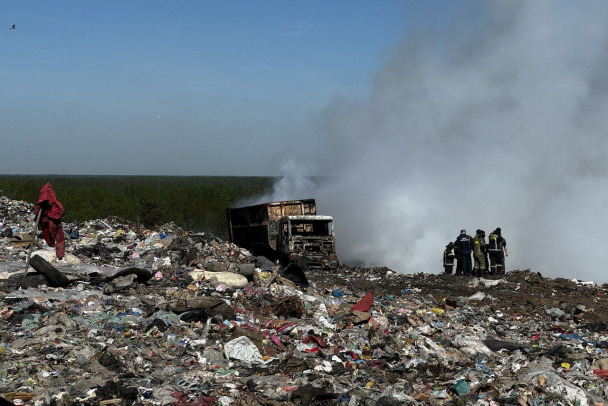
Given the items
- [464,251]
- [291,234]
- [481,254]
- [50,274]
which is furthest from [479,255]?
[50,274]

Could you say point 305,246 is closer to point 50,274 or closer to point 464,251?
point 464,251

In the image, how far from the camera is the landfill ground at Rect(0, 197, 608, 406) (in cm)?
666

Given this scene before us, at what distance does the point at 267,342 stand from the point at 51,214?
434cm

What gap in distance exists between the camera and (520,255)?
2672 cm

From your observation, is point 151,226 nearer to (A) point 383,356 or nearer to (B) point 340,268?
(B) point 340,268

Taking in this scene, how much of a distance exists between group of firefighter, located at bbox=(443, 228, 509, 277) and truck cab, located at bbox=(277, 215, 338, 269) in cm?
355

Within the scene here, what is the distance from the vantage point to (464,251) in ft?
58.3

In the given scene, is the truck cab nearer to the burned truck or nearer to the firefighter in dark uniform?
the burned truck

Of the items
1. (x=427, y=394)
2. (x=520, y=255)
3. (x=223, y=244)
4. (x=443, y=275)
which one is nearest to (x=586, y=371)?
(x=427, y=394)

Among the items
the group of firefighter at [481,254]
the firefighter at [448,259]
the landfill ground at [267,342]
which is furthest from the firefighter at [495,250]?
the landfill ground at [267,342]

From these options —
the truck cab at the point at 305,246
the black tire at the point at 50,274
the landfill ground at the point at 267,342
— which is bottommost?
the landfill ground at the point at 267,342

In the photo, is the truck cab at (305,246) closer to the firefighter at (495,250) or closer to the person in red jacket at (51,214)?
the firefighter at (495,250)

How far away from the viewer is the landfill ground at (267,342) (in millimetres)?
6656

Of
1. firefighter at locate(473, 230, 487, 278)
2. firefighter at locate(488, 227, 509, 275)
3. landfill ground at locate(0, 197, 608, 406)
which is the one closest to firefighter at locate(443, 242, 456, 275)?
firefighter at locate(473, 230, 487, 278)
